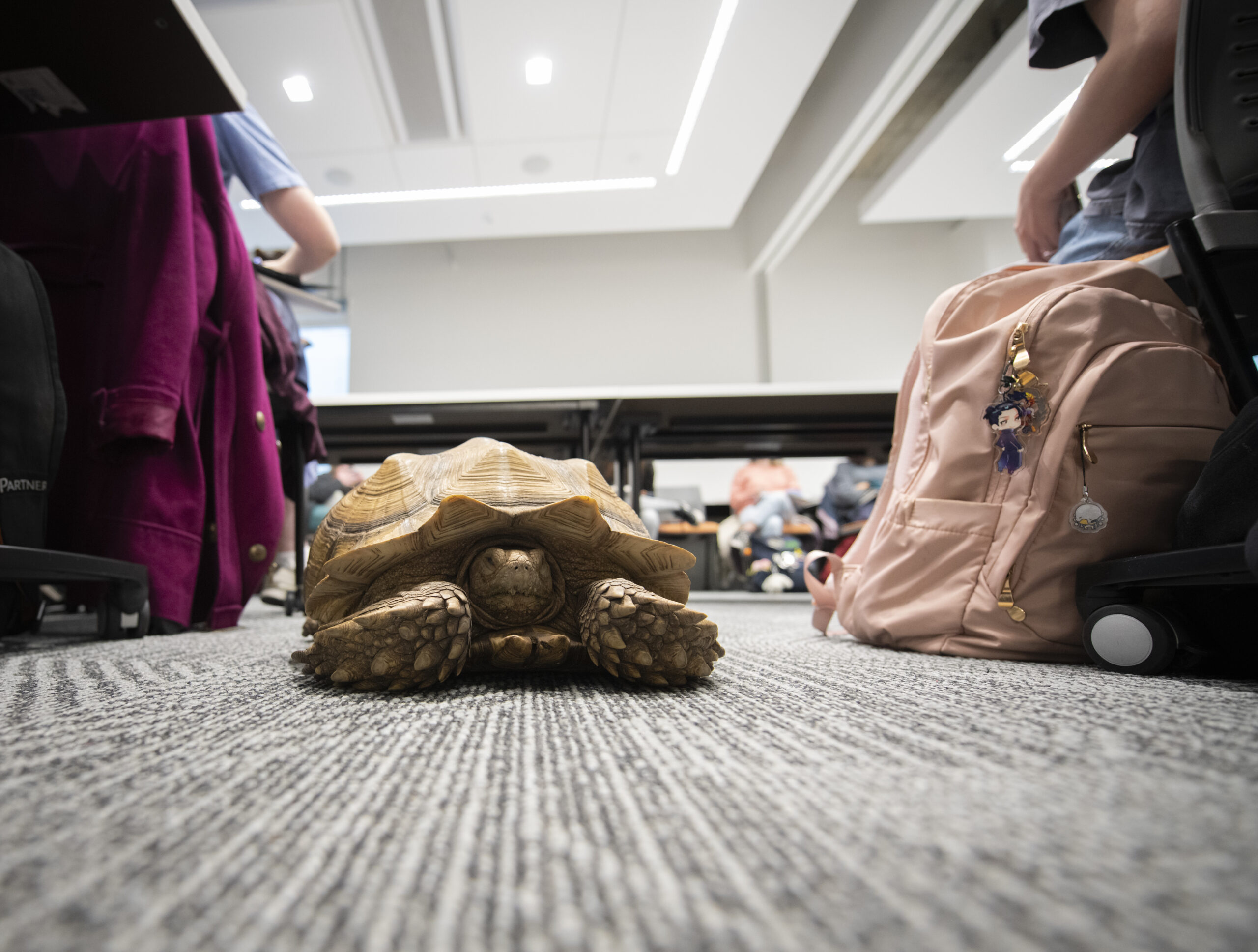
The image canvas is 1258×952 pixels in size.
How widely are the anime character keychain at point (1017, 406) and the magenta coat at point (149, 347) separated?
4.39 feet

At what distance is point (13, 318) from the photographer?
0.87 meters

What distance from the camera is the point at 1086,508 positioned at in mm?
726

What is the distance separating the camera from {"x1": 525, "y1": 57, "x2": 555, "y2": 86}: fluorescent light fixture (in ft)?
11.1

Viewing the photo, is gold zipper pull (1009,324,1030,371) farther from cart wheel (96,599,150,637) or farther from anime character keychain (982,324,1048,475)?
cart wheel (96,599,150,637)

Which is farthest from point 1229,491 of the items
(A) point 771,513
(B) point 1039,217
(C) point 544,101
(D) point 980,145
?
(D) point 980,145

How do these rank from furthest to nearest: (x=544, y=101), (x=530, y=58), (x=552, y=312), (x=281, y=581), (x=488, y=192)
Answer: (x=552, y=312) < (x=488, y=192) < (x=544, y=101) < (x=530, y=58) < (x=281, y=581)

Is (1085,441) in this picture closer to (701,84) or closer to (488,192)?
(701,84)

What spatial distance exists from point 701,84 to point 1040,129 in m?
2.05

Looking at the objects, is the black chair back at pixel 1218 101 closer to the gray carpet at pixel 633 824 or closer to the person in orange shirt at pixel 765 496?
the gray carpet at pixel 633 824

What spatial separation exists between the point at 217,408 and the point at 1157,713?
4.97 ft

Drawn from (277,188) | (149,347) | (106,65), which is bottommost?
(149,347)

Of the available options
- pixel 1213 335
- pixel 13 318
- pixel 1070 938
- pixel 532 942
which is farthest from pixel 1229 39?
pixel 13 318

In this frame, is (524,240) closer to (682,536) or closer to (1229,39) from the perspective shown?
(682,536)

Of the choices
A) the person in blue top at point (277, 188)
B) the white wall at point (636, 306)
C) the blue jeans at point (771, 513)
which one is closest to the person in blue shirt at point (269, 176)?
the person in blue top at point (277, 188)
